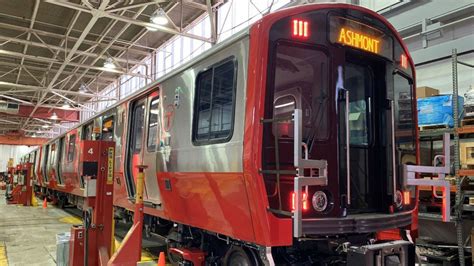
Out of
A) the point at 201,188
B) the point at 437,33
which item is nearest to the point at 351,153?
the point at 201,188

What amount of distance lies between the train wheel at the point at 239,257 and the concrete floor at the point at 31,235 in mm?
3706

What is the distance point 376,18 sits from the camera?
3.92 metres

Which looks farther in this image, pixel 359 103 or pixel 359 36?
pixel 359 103

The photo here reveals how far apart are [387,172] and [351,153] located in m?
0.43

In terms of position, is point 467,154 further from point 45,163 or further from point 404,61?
point 45,163

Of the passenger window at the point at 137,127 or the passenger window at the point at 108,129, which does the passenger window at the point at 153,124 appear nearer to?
the passenger window at the point at 137,127

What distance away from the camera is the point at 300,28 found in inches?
134

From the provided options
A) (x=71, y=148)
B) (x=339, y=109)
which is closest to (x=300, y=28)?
(x=339, y=109)

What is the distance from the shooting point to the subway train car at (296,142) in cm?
317

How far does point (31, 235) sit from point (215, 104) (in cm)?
717

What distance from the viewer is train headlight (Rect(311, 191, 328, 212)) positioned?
3.29 m

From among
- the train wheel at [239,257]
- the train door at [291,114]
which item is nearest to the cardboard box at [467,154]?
the train door at [291,114]

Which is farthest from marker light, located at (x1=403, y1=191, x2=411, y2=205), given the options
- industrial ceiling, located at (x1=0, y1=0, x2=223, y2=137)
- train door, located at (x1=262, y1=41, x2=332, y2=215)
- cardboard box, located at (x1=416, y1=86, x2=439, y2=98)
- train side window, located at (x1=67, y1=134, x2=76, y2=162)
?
train side window, located at (x1=67, y1=134, x2=76, y2=162)

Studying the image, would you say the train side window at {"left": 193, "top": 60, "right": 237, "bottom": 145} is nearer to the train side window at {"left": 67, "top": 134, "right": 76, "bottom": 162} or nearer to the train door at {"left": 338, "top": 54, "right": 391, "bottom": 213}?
the train door at {"left": 338, "top": 54, "right": 391, "bottom": 213}
